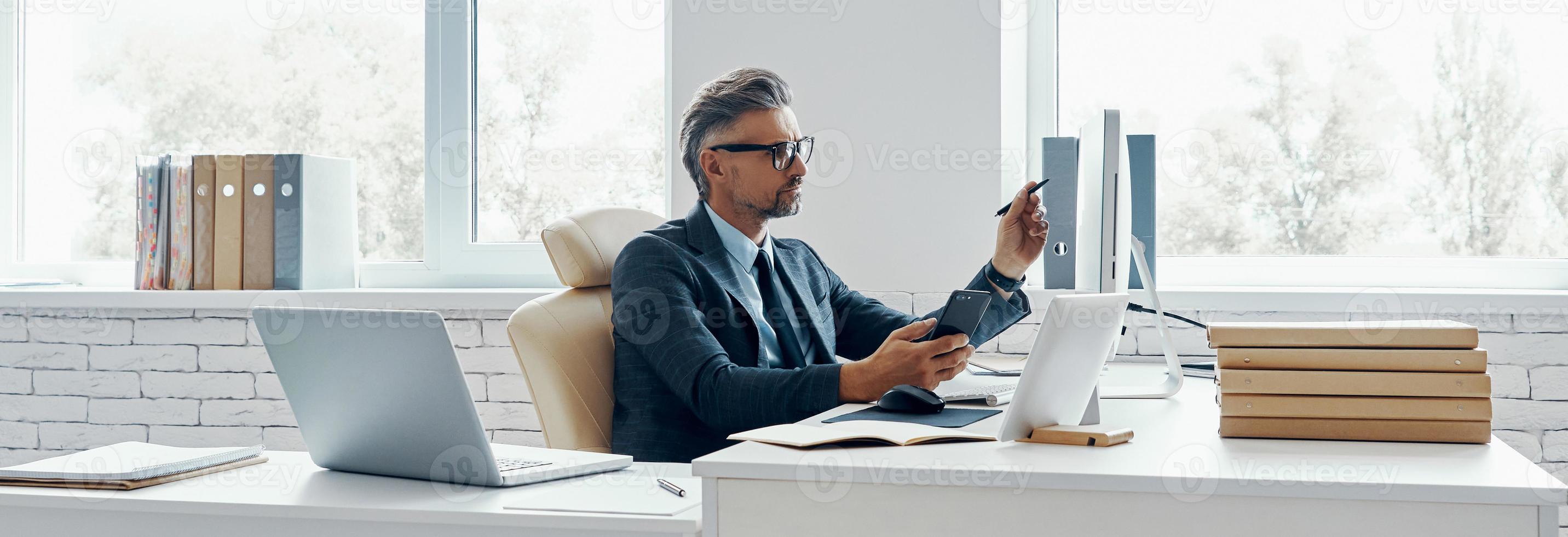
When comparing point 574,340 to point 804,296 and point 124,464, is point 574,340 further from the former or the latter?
point 124,464

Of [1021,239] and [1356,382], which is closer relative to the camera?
[1356,382]

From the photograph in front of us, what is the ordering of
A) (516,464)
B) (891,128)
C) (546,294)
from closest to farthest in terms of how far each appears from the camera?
(516,464) → (546,294) → (891,128)

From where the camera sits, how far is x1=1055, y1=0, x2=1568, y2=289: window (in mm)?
2301

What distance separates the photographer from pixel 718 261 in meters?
1.77

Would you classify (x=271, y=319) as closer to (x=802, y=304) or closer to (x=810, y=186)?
(x=802, y=304)

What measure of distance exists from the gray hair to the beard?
0.28 feet

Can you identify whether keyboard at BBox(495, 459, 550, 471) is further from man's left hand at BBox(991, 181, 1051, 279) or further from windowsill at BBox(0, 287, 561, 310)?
windowsill at BBox(0, 287, 561, 310)

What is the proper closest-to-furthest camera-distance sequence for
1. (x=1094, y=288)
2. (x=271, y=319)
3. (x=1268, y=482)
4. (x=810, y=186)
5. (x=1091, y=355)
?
(x=1268, y=482)
(x=271, y=319)
(x=1091, y=355)
(x=1094, y=288)
(x=810, y=186)

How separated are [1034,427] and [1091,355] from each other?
11 cm

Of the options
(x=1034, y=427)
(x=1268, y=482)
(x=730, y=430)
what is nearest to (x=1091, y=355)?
(x=1034, y=427)

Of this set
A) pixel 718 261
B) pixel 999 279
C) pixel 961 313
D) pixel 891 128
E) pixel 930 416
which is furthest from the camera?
pixel 891 128

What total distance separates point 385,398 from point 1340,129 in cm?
214

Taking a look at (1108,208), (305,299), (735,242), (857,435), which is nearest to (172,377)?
(305,299)

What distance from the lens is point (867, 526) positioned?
98 centimetres
